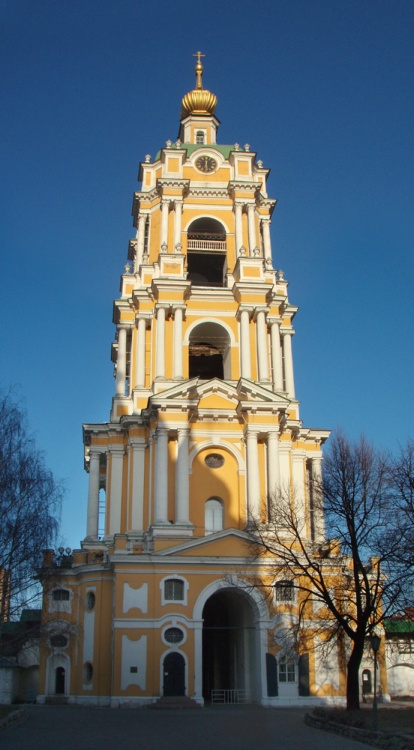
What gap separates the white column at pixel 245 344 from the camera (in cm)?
4228

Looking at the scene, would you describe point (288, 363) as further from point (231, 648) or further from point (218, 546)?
point (231, 648)

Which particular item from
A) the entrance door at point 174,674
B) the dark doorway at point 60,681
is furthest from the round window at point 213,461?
the dark doorway at point 60,681

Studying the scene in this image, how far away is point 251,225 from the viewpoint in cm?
4678

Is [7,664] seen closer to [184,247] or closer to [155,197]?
[184,247]

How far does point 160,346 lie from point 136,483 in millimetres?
7450

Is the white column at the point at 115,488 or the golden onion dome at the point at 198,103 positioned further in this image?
the golden onion dome at the point at 198,103

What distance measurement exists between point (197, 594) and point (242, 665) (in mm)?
4845

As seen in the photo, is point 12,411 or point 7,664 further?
point 7,664

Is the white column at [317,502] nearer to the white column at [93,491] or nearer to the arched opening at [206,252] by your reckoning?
the white column at [93,491]

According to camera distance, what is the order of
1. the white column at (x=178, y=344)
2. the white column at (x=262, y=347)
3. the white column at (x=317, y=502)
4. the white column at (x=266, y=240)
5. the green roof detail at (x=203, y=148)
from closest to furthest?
1. the white column at (x=317, y=502)
2. the white column at (x=178, y=344)
3. the white column at (x=262, y=347)
4. the white column at (x=266, y=240)
5. the green roof detail at (x=203, y=148)

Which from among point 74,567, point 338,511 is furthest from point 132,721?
point 74,567

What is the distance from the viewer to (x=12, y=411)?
29812 millimetres

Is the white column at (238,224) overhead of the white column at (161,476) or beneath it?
overhead

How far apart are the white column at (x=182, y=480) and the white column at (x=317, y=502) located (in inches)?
241
